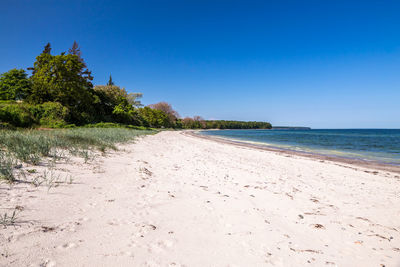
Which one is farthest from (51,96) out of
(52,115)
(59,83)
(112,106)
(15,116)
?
(112,106)

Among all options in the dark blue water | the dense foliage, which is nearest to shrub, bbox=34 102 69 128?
the dark blue water

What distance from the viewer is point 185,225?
298cm

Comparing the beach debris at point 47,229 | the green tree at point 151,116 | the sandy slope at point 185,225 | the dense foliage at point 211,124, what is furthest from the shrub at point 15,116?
the dense foliage at point 211,124

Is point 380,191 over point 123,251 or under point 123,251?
under

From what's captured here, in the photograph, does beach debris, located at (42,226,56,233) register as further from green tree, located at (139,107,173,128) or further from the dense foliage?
the dense foliage

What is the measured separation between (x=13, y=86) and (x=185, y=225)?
1852 inches

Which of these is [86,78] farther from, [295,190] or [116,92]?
[295,190]

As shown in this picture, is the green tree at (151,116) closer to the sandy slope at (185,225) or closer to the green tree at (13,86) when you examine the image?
the green tree at (13,86)

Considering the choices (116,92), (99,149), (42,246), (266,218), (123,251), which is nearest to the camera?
(42,246)

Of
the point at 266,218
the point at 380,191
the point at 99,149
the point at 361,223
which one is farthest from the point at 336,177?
the point at 99,149

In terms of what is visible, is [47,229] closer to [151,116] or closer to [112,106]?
[112,106]

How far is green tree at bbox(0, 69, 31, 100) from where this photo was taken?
108 ft

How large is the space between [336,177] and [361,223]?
4842mm

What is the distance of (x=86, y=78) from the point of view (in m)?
40.9
